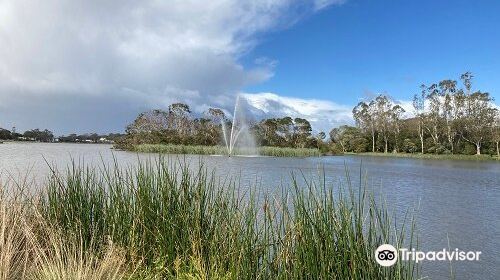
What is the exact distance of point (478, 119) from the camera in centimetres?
→ 4394

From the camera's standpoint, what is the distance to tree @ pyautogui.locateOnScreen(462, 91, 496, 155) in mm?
42531

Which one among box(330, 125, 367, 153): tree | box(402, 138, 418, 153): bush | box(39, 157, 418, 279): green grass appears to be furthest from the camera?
box(330, 125, 367, 153): tree

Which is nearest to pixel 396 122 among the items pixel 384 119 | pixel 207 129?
pixel 384 119

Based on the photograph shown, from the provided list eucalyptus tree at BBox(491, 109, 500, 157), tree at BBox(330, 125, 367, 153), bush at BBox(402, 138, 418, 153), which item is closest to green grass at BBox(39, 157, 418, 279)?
eucalyptus tree at BBox(491, 109, 500, 157)

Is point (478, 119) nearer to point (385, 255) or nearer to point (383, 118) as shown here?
point (383, 118)

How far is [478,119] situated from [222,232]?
47.1 m

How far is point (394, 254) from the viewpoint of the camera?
321 cm

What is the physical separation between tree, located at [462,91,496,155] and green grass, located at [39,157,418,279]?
43.8m

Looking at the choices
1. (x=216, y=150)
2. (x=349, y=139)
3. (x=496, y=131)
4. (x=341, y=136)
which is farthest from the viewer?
(x=341, y=136)

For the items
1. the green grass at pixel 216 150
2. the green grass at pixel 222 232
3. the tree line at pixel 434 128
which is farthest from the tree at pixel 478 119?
the green grass at pixel 222 232

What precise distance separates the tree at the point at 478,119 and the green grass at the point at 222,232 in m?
43.8

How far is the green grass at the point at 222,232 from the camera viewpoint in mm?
3023

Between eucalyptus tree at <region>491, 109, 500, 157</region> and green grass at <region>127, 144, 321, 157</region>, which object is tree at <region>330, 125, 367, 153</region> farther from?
green grass at <region>127, 144, 321, 157</region>

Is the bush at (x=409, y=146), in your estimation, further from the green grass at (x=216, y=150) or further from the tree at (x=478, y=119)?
the green grass at (x=216, y=150)
